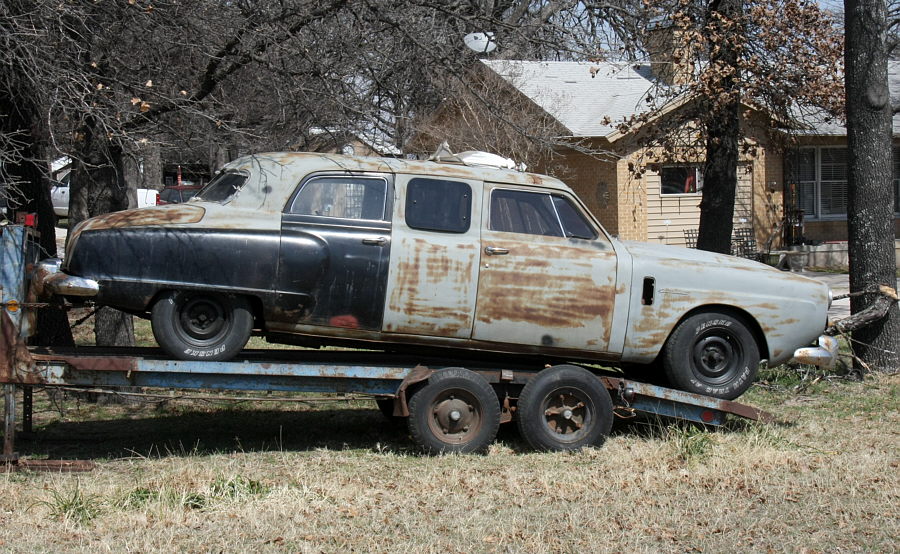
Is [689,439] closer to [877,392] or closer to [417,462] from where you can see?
[417,462]

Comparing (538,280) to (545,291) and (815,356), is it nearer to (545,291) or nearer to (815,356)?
(545,291)

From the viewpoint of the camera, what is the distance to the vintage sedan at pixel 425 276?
6.92 m

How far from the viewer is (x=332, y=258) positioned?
7176 millimetres

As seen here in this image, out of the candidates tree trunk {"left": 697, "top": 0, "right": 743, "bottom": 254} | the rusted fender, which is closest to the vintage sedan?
the rusted fender

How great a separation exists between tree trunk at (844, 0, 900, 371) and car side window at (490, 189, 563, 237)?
15.6ft

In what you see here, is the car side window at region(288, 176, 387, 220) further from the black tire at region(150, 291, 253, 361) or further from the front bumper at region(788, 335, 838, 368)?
the front bumper at region(788, 335, 838, 368)

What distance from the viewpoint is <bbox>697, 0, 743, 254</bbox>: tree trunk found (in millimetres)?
12008

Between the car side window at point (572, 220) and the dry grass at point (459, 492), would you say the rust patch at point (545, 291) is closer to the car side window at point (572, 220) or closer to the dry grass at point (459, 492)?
the car side window at point (572, 220)

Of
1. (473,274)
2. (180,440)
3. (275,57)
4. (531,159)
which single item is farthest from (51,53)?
(531,159)

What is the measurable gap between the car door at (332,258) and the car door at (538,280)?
800 mm

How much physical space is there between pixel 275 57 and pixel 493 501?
567cm

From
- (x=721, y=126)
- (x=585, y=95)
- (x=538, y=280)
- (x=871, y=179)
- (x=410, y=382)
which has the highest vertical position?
(x=585, y=95)

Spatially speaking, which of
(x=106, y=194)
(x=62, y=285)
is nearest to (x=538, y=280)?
(x=62, y=285)

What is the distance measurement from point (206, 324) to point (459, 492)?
2215 mm
